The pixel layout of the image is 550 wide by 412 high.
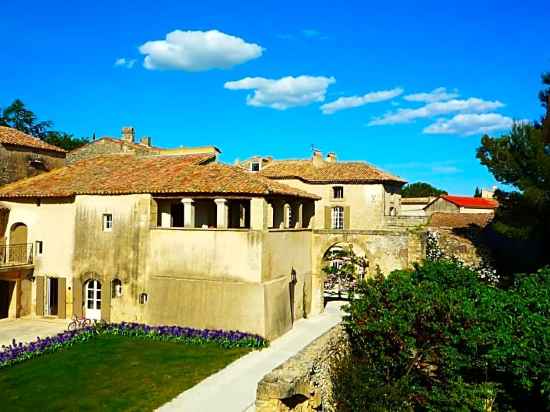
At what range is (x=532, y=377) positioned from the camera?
9875 millimetres

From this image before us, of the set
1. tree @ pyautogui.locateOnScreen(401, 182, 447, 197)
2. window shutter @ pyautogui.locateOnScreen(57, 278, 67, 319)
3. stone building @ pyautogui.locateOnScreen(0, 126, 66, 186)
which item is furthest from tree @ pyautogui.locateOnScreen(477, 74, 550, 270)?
tree @ pyautogui.locateOnScreen(401, 182, 447, 197)

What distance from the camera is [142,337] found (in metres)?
20.0

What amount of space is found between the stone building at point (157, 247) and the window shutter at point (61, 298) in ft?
0.16

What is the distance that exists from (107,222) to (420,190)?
251 feet

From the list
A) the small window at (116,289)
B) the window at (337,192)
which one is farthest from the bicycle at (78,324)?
the window at (337,192)

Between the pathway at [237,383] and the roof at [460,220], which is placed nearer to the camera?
the pathway at [237,383]

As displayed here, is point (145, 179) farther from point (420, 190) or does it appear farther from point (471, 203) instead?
point (420, 190)

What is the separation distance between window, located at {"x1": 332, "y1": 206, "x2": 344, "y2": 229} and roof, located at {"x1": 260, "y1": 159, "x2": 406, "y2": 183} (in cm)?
213

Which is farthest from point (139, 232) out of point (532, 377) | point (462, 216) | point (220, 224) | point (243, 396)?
point (462, 216)

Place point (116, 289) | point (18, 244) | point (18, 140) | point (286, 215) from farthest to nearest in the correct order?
point (18, 140)
point (286, 215)
point (18, 244)
point (116, 289)

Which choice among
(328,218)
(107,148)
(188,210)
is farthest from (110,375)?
(107,148)

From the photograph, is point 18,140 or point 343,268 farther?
point 343,268

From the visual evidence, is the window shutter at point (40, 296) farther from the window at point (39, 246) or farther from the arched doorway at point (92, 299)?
the arched doorway at point (92, 299)

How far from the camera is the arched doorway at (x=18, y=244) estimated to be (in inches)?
910
